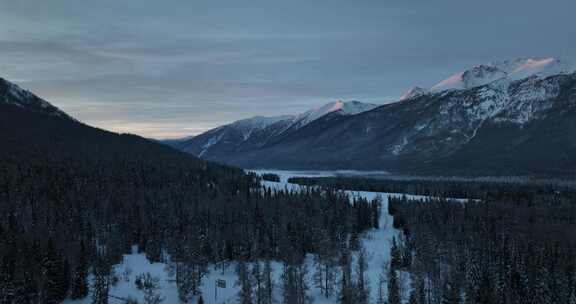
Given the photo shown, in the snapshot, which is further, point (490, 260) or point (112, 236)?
point (112, 236)

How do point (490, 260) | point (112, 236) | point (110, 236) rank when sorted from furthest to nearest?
1. point (110, 236)
2. point (112, 236)
3. point (490, 260)

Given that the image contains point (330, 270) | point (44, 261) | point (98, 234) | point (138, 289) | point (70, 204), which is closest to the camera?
point (44, 261)

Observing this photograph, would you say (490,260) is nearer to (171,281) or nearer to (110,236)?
(171,281)

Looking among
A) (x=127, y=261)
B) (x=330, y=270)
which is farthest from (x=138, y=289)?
(x=330, y=270)

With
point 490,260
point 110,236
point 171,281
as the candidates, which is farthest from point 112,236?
point 490,260

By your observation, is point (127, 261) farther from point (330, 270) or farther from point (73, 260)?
point (330, 270)

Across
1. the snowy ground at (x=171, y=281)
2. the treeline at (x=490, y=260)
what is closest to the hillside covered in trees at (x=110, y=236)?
the snowy ground at (x=171, y=281)

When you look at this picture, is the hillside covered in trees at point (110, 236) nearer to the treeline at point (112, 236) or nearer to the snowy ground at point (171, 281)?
the treeline at point (112, 236)

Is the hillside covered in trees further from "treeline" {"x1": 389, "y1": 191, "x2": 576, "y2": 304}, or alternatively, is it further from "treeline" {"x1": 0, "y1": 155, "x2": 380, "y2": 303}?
"treeline" {"x1": 389, "y1": 191, "x2": 576, "y2": 304}

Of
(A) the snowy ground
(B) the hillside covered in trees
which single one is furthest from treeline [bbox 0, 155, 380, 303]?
(A) the snowy ground
